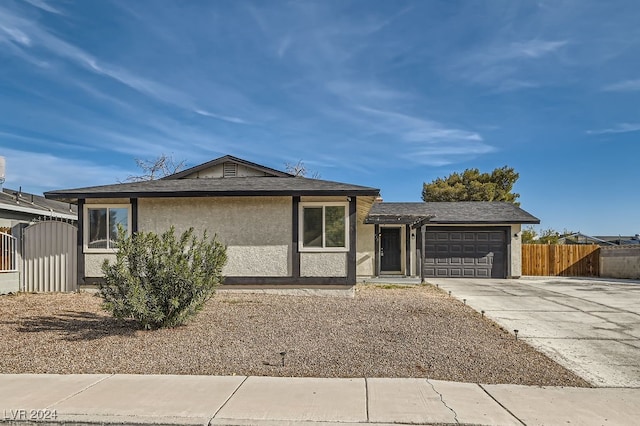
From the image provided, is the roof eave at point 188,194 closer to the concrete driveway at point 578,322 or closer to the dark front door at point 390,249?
the concrete driveway at point 578,322

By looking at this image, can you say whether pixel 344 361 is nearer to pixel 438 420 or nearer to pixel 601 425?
pixel 438 420

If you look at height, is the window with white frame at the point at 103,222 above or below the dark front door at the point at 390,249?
above

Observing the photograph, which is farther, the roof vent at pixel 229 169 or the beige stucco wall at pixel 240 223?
the roof vent at pixel 229 169

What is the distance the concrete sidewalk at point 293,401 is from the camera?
4.29 m

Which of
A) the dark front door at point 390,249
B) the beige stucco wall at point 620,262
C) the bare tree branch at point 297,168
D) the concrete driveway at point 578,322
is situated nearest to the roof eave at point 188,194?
the concrete driveway at point 578,322

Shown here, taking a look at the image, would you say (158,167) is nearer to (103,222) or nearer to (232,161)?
(232,161)

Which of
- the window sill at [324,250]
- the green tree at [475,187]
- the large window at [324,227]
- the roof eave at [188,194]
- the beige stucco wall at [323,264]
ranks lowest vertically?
the beige stucco wall at [323,264]

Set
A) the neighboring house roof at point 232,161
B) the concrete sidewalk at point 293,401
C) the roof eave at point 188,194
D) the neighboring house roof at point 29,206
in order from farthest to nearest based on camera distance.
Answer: the neighboring house roof at point 29,206
the neighboring house roof at point 232,161
the roof eave at point 188,194
the concrete sidewalk at point 293,401

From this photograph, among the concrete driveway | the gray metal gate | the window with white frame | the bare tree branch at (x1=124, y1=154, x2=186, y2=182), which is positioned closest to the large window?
the concrete driveway

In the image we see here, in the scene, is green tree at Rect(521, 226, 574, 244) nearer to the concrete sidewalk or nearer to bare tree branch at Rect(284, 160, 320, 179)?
bare tree branch at Rect(284, 160, 320, 179)

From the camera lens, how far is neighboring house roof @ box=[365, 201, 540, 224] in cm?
2092

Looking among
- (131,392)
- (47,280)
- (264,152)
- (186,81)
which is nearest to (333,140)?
(264,152)

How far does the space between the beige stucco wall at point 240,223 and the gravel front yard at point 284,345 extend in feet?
8.03

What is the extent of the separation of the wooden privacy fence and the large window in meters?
14.9
